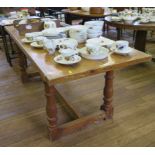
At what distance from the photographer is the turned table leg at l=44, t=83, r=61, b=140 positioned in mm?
1567

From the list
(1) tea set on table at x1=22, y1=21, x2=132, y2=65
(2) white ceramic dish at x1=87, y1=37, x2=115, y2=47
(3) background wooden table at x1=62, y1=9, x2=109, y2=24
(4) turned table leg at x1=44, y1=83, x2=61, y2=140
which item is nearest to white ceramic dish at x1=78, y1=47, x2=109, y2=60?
(1) tea set on table at x1=22, y1=21, x2=132, y2=65

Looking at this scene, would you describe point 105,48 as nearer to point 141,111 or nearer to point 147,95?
point 141,111

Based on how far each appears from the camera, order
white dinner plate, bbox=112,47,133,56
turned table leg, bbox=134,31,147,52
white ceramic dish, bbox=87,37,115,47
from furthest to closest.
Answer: turned table leg, bbox=134,31,147,52 → white ceramic dish, bbox=87,37,115,47 → white dinner plate, bbox=112,47,133,56

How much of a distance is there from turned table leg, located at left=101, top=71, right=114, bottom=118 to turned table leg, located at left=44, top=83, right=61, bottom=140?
48 cm

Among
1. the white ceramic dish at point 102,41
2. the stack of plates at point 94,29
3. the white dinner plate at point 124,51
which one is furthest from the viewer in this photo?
the stack of plates at point 94,29

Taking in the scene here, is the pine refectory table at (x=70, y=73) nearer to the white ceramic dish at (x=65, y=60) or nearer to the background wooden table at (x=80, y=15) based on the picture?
the white ceramic dish at (x=65, y=60)

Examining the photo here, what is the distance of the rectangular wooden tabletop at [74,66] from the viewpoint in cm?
132

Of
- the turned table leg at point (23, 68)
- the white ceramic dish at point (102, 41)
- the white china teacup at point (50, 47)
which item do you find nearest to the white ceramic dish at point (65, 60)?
the white china teacup at point (50, 47)

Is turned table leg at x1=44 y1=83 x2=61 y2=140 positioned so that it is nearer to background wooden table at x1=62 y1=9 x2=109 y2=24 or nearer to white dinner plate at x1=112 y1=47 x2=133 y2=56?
white dinner plate at x1=112 y1=47 x2=133 y2=56

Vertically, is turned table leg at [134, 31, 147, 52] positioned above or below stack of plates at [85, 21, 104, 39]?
below

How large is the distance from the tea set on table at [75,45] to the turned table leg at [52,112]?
0.80 ft

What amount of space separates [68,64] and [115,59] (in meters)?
0.35

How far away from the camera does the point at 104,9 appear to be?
13.1 feet
